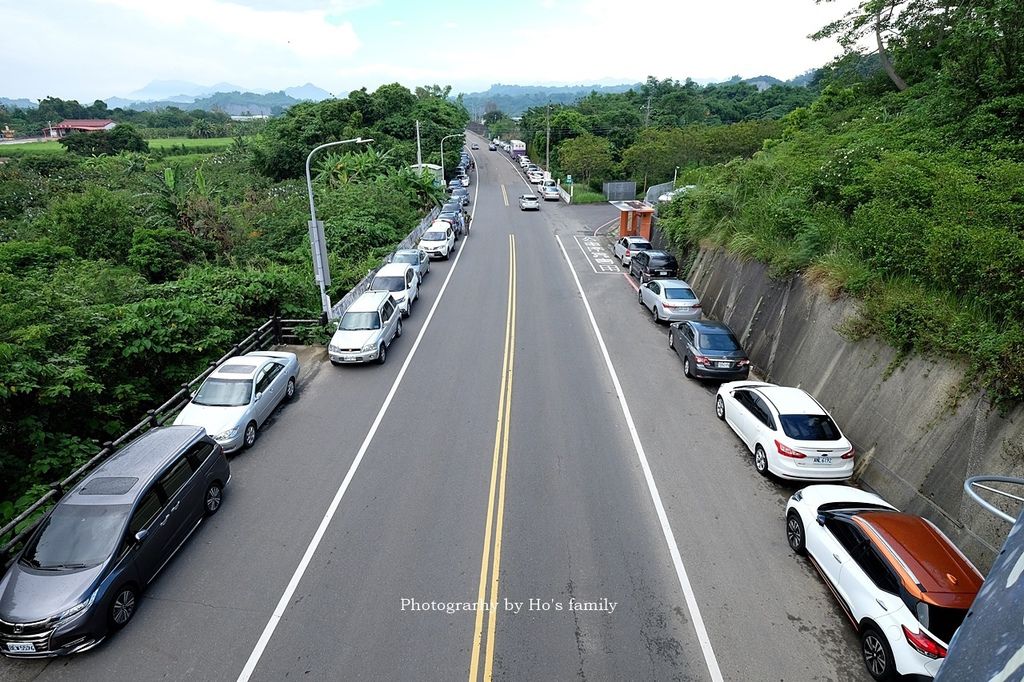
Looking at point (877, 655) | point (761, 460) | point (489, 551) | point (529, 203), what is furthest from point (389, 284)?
point (529, 203)

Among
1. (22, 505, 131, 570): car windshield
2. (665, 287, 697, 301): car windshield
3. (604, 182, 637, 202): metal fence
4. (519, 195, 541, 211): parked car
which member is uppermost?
(604, 182, 637, 202): metal fence

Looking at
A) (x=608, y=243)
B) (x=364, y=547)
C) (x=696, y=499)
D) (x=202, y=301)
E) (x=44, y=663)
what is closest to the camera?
(x=44, y=663)

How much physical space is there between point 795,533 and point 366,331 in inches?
520

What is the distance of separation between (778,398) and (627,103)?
359ft

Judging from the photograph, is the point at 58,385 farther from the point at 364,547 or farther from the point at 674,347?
the point at 674,347

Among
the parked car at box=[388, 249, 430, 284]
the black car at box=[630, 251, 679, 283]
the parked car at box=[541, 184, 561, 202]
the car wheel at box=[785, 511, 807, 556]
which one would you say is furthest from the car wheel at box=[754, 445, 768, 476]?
the parked car at box=[541, 184, 561, 202]

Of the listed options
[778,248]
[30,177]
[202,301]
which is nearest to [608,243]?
[778,248]

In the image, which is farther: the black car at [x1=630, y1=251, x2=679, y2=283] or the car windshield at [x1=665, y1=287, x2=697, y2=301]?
the black car at [x1=630, y1=251, x2=679, y2=283]

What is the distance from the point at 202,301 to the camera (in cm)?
1783

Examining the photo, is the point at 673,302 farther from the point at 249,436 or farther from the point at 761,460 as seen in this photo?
the point at 249,436

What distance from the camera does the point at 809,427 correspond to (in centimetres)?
1137

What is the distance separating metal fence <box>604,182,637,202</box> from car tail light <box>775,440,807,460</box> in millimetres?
46379

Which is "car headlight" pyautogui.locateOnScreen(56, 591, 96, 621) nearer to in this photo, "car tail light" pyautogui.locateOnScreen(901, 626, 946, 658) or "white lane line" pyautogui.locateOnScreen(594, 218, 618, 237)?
"car tail light" pyautogui.locateOnScreen(901, 626, 946, 658)

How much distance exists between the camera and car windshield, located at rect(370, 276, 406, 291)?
22422 mm
